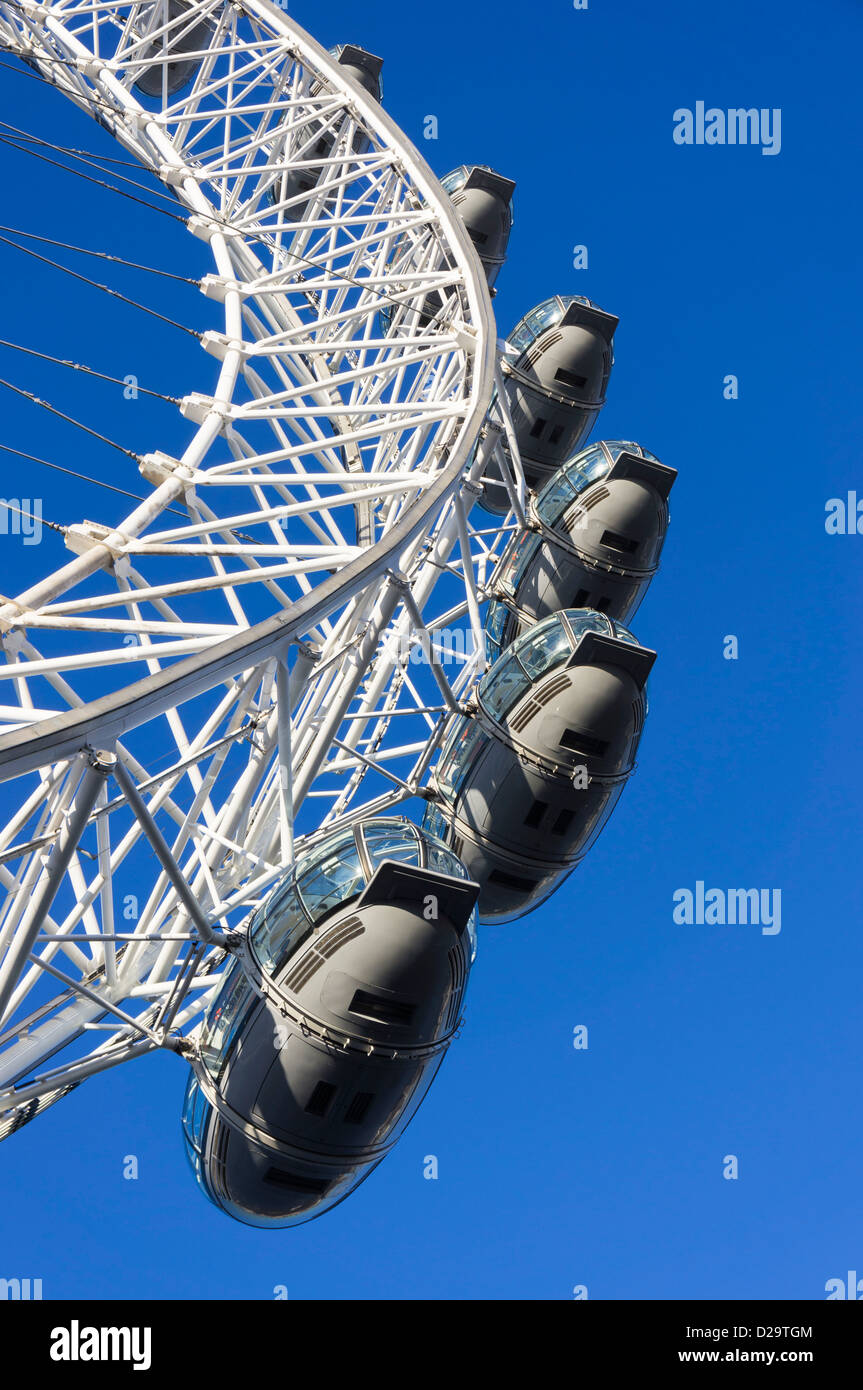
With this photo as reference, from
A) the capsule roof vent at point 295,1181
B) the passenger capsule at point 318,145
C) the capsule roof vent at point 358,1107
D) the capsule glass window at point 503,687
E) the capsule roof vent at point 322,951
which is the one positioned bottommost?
the capsule roof vent at point 295,1181

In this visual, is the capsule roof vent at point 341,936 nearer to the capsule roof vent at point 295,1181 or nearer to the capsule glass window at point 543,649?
the capsule roof vent at point 295,1181

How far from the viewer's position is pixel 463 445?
21.4 m

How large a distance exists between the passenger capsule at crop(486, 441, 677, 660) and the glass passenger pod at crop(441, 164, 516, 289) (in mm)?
12107

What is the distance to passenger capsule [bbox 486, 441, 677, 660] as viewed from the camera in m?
30.8

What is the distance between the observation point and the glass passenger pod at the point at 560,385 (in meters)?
36.3

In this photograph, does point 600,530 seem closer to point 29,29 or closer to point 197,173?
point 197,173

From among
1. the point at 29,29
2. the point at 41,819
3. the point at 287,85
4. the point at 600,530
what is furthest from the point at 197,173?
the point at 41,819

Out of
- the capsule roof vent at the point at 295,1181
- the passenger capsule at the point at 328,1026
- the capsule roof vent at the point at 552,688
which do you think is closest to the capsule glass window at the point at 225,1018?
the passenger capsule at the point at 328,1026

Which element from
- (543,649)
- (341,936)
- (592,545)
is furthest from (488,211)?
(341,936)

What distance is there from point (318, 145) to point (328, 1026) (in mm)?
28149

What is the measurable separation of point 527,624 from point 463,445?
1026 centimetres

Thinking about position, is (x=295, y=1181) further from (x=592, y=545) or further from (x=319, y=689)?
(x=592, y=545)

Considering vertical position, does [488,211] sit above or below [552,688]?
above

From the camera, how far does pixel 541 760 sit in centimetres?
2292
